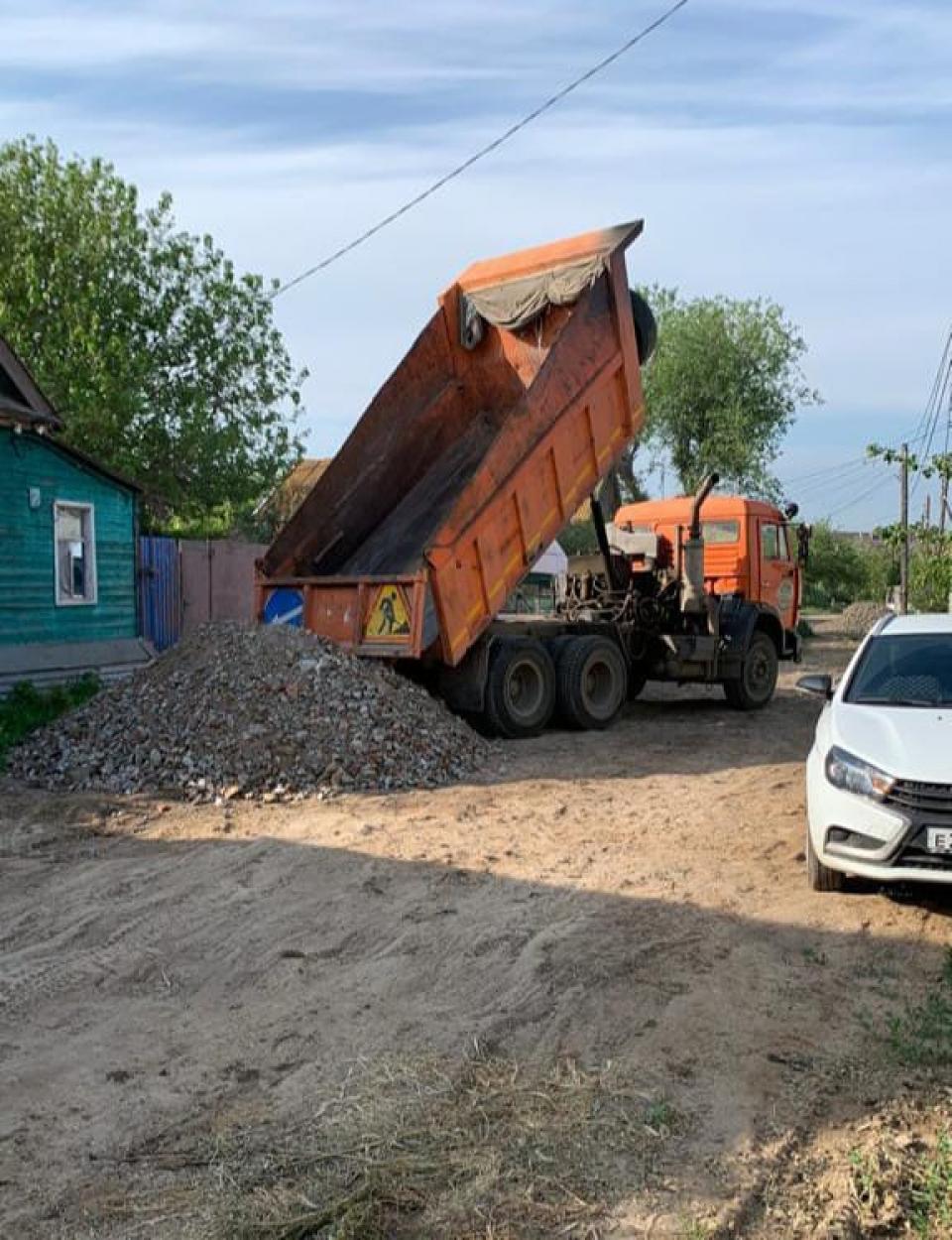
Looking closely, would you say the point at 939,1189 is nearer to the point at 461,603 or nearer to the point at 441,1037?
the point at 441,1037

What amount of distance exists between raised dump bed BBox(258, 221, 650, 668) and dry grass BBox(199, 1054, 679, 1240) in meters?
7.15

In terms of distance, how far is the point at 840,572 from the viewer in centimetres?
4969

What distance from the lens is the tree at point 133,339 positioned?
2350 centimetres

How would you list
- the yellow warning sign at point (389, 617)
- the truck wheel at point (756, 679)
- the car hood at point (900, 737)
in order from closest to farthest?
the car hood at point (900, 737) < the yellow warning sign at point (389, 617) < the truck wheel at point (756, 679)

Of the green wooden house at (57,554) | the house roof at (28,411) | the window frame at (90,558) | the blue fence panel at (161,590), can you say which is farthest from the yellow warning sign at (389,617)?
the blue fence panel at (161,590)

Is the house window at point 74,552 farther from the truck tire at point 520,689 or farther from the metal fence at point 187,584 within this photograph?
the truck tire at point 520,689

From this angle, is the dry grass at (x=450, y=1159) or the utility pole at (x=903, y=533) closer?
the dry grass at (x=450, y=1159)

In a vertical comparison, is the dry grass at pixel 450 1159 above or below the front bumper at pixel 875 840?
below

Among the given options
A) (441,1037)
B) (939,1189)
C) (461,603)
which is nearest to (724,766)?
(461,603)

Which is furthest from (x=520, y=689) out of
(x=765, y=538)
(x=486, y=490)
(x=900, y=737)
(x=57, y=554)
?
(x=57, y=554)

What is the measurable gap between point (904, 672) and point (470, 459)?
21.8 ft

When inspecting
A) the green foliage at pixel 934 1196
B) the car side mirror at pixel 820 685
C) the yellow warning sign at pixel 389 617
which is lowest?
the green foliage at pixel 934 1196

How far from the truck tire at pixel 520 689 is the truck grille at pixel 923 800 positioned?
6.46 m

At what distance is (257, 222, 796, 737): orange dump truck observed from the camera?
11.4m
